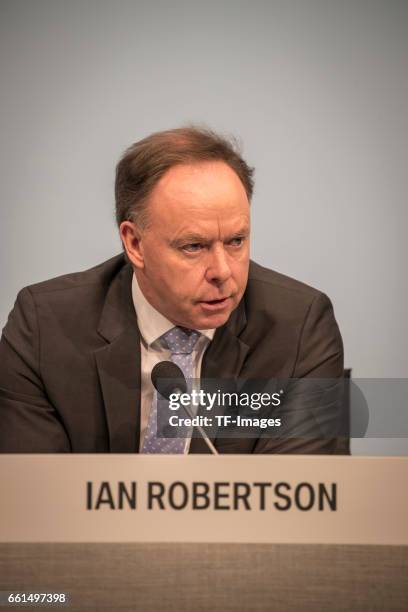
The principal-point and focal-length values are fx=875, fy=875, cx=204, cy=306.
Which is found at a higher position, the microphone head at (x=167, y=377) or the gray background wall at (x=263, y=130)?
the gray background wall at (x=263, y=130)

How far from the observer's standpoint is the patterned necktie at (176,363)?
2.25 m

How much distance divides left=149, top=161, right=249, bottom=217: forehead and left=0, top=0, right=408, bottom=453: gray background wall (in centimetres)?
54

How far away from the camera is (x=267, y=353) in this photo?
2.32 metres

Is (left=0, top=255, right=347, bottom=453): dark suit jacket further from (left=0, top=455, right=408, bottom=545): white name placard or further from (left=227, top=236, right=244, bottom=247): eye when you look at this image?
(left=0, top=455, right=408, bottom=545): white name placard

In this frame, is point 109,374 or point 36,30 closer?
point 109,374

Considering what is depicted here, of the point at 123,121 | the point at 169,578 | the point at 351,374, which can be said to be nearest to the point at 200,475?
→ the point at 169,578

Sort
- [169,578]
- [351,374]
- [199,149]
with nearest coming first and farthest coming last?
[169,578]
[199,149]
[351,374]

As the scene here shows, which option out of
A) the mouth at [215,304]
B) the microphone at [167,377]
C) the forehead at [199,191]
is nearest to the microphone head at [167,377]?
the microphone at [167,377]

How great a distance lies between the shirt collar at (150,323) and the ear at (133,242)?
11 centimetres

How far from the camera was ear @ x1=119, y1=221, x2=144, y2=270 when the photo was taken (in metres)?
2.29

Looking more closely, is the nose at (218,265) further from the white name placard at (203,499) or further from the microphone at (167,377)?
the white name placard at (203,499)

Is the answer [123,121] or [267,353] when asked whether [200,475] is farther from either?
[123,121]

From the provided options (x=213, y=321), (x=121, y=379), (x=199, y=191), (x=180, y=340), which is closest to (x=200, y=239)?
(x=199, y=191)

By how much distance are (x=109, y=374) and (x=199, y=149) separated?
0.62m
